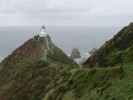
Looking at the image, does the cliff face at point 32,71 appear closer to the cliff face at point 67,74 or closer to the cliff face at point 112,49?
the cliff face at point 67,74

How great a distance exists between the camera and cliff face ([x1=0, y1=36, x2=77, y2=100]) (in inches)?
1401

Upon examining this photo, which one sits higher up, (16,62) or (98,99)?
(98,99)

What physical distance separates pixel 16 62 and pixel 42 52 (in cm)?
526

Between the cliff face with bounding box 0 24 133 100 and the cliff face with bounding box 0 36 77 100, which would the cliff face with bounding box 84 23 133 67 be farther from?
the cliff face with bounding box 0 36 77 100

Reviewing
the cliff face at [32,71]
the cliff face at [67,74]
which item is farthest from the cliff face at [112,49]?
the cliff face at [32,71]

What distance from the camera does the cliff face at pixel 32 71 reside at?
117ft

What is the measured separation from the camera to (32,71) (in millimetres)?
41531

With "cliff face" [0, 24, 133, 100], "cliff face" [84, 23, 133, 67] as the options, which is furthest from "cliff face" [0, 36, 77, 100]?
"cliff face" [84, 23, 133, 67]

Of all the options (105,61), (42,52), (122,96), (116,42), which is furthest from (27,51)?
(122,96)

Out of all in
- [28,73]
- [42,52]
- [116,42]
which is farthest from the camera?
[42,52]

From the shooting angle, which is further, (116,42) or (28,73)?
(28,73)

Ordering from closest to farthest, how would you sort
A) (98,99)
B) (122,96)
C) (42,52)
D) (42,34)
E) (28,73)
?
(122,96) < (98,99) < (28,73) < (42,52) < (42,34)

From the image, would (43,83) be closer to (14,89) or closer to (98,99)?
(14,89)

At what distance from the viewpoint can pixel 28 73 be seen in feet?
137
